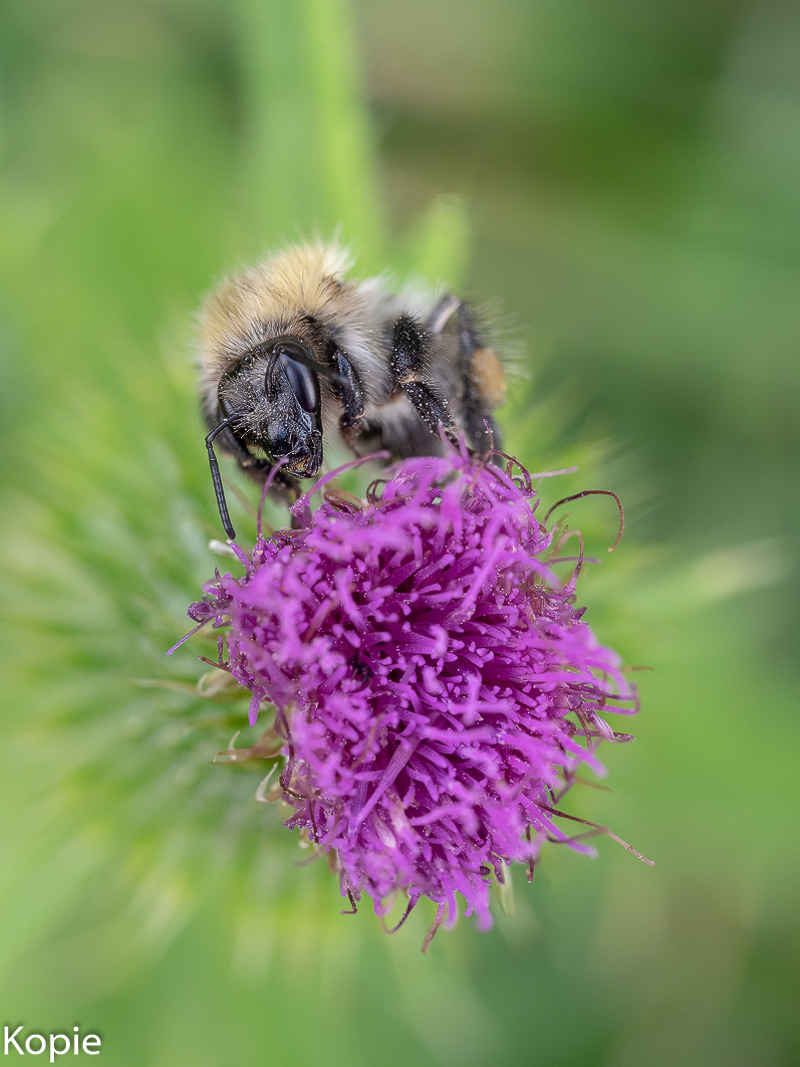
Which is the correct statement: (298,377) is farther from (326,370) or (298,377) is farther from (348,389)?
(348,389)

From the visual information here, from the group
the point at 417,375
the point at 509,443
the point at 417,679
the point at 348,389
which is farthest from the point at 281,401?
the point at 509,443

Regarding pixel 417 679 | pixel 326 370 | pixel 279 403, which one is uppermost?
pixel 326 370

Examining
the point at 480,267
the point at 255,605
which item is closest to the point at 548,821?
the point at 255,605

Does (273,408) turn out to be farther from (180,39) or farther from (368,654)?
(180,39)

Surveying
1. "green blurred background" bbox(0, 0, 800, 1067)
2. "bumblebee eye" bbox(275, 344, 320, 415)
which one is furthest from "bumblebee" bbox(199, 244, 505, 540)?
"green blurred background" bbox(0, 0, 800, 1067)

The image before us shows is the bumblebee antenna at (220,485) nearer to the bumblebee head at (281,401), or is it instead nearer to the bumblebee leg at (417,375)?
the bumblebee head at (281,401)

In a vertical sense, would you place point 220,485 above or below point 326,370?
below

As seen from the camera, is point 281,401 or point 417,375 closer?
point 281,401

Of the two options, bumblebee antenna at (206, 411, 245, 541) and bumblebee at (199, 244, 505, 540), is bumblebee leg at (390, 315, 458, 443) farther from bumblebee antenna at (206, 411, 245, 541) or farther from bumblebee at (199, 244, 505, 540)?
bumblebee antenna at (206, 411, 245, 541)
